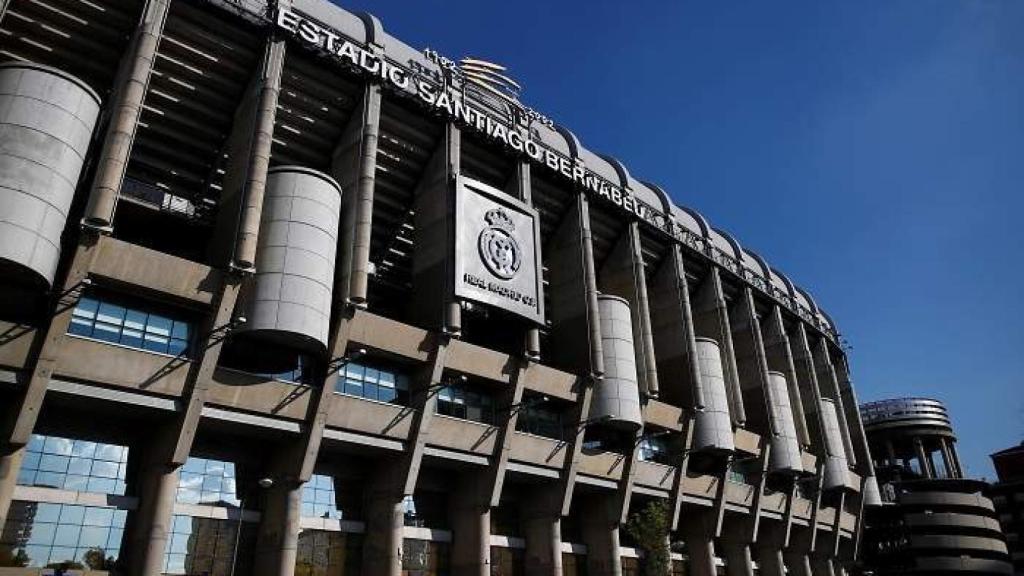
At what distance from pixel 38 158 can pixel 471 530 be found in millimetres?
26654

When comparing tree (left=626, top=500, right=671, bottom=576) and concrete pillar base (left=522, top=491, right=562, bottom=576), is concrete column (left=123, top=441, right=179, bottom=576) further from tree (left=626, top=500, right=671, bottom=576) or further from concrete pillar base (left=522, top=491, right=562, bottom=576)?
tree (left=626, top=500, right=671, bottom=576)

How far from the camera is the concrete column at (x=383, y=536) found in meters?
35.0

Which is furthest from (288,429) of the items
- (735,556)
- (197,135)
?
(735,556)

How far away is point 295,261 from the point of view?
33.5 meters

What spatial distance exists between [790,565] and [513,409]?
130 ft

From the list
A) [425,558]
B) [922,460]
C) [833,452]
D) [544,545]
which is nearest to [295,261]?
[425,558]

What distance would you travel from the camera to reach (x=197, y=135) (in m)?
41.2

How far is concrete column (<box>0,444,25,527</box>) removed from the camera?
85.3ft

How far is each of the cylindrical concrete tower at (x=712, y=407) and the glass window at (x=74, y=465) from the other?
36545 mm

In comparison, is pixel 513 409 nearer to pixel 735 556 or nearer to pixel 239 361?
pixel 239 361

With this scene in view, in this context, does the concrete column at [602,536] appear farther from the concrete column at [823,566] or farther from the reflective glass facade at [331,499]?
the concrete column at [823,566]

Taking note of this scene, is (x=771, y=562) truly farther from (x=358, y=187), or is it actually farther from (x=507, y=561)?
(x=358, y=187)

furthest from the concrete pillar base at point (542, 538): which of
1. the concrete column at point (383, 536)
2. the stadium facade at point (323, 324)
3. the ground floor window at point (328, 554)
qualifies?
the ground floor window at point (328, 554)

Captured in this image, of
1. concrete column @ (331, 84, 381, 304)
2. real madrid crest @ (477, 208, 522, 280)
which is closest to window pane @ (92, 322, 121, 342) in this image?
concrete column @ (331, 84, 381, 304)
